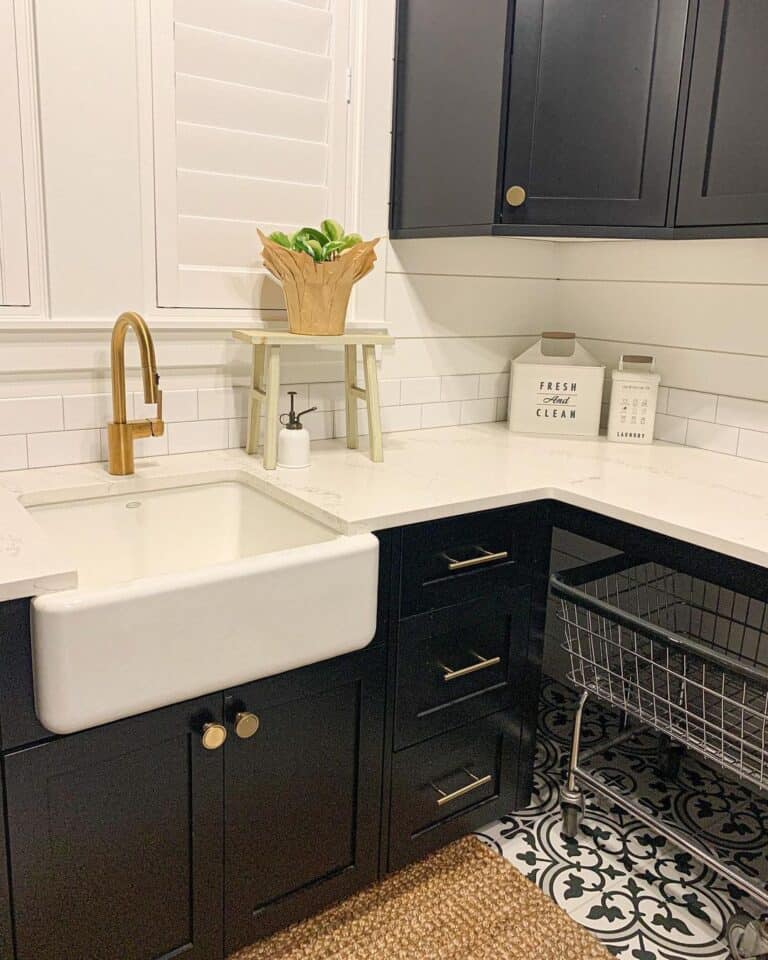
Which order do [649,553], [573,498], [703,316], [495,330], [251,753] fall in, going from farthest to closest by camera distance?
1. [495,330]
2. [703,316]
3. [573,498]
4. [649,553]
5. [251,753]

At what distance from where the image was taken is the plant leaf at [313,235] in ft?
5.69

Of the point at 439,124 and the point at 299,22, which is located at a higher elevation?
the point at 299,22

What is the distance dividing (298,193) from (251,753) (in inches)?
47.9

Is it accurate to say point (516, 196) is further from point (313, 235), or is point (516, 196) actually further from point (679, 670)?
point (679, 670)

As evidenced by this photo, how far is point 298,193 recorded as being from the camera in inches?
74.2

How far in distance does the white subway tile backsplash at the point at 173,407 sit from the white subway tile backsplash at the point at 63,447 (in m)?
0.10

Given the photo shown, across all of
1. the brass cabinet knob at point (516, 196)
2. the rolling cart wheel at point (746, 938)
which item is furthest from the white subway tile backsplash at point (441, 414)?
the rolling cart wheel at point (746, 938)

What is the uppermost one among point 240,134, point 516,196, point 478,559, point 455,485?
point 240,134

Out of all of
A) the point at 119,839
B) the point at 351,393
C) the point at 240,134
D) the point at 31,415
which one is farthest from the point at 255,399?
the point at 119,839

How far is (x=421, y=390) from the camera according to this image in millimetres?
2201

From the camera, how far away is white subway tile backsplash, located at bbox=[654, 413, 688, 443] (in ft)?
7.04

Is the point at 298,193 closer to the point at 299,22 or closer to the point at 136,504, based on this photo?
the point at 299,22

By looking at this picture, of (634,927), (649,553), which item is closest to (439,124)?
(649,553)

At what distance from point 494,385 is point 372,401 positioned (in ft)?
2.01
